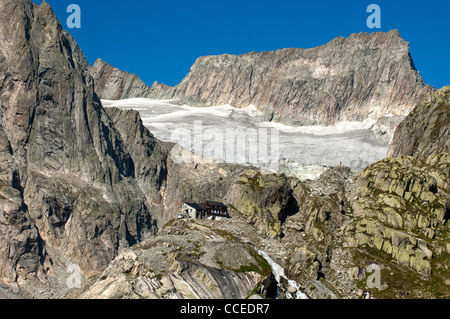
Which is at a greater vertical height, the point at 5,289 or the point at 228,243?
the point at 228,243

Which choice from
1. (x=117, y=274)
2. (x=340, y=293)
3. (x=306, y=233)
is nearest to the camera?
(x=117, y=274)

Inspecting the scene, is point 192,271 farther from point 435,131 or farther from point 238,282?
point 435,131

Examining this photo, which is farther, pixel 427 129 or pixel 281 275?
pixel 427 129

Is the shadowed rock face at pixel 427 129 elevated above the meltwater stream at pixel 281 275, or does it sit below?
above

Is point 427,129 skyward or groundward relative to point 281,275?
skyward

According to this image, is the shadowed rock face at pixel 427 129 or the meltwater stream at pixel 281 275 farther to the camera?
the shadowed rock face at pixel 427 129

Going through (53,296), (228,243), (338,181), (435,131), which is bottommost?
(53,296)

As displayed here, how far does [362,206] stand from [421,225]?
16383mm

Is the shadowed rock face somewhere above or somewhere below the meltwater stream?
above

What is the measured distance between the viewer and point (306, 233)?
153 metres

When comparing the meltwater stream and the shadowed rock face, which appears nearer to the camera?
the meltwater stream
